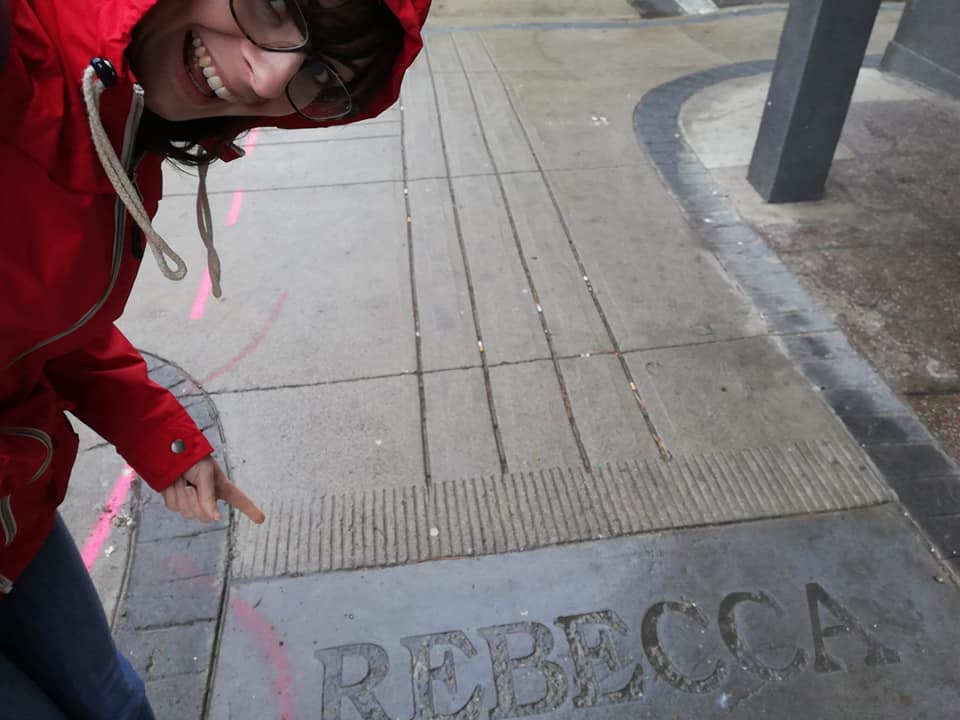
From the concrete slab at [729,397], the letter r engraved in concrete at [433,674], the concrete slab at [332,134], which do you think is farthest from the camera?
the concrete slab at [332,134]

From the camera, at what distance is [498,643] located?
2.34m

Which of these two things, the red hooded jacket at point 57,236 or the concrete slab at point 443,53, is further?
the concrete slab at point 443,53

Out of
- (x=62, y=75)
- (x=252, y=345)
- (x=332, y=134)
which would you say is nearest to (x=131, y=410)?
(x=62, y=75)

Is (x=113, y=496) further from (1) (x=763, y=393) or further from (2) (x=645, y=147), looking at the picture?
(2) (x=645, y=147)

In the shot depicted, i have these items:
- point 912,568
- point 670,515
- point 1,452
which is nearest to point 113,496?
point 1,452

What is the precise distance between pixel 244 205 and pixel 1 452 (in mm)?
3875

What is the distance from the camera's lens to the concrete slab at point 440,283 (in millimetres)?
3547

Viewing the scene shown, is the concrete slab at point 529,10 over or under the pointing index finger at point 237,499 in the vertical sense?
under

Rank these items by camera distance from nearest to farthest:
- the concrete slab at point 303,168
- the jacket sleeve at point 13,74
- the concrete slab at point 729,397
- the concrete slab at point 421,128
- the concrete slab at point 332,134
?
1. the jacket sleeve at point 13,74
2. the concrete slab at point 729,397
3. the concrete slab at point 303,168
4. the concrete slab at point 421,128
5. the concrete slab at point 332,134

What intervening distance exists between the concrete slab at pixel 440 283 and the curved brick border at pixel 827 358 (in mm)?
1492

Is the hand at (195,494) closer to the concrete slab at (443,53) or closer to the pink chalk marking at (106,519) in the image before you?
the pink chalk marking at (106,519)

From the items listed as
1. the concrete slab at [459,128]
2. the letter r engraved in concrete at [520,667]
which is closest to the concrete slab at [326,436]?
the letter r engraved in concrete at [520,667]

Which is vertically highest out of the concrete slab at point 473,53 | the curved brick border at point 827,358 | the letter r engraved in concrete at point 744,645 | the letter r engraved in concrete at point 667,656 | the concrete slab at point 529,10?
the curved brick border at point 827,358

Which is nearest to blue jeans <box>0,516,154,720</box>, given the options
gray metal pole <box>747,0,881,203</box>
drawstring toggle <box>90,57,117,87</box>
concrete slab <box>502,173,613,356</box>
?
drawstring toggle <box>90,57,117,87</box>
